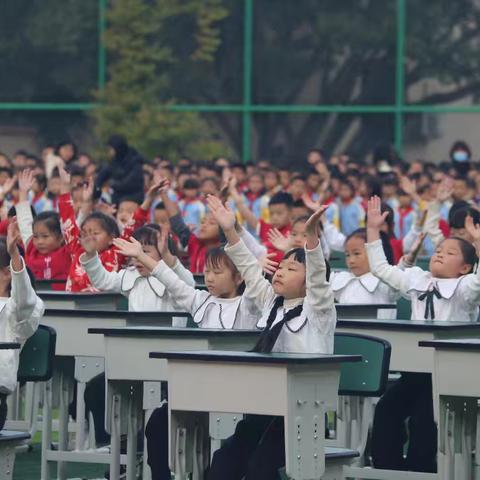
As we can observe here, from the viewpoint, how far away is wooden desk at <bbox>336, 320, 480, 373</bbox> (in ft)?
30.1

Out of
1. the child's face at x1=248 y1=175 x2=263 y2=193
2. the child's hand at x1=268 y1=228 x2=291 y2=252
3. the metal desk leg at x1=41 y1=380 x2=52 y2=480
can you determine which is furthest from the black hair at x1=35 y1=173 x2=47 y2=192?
the metal desk leg at x1=41 y1=380 x2=52 y2=480

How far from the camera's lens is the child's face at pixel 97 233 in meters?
12.2

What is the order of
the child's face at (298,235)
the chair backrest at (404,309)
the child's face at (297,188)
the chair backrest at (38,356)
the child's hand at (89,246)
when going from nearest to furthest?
the chair backrest at (38,356)
the child's hand at (89,246)
the chair backrest at (404,309)
the child's face at (298,235)
the child's face at (297,188)

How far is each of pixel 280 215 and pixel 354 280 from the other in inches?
130

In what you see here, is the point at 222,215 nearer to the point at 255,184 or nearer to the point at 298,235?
the point at 298,235

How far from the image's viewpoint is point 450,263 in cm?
1021

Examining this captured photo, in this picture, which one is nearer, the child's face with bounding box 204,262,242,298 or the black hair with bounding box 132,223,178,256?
the child's face with bounding box 204,262,242,298

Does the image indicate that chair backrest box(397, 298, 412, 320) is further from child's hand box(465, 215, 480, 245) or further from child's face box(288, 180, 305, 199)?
child's face box(288, 180, 305, 199)

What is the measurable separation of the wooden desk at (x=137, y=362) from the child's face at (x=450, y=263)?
5.51ft

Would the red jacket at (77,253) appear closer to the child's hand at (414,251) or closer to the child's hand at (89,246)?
the child's hand at (89,246)

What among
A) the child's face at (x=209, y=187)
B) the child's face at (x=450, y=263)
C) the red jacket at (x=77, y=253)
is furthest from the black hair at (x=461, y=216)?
the child's face at (x=209, y=187)

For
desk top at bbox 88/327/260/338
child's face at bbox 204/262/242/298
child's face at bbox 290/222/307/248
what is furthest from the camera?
child's face at bbox 290/222/307/248

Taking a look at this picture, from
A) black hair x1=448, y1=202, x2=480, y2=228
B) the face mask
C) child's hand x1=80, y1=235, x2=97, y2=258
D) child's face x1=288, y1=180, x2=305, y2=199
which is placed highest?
the face mask

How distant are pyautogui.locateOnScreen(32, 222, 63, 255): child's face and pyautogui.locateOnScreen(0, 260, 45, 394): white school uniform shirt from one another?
Answer: 3.89 m
